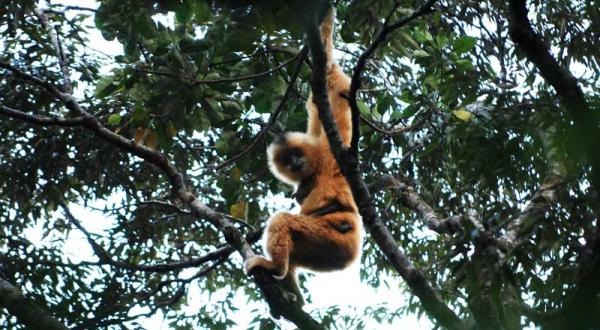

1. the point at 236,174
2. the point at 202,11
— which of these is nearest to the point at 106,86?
the point at 236,174

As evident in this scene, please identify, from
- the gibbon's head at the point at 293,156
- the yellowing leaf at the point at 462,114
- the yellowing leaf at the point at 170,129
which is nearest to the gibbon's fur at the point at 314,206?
the gibbon's head at the point at 293,156

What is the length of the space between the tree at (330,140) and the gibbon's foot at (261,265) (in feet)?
0.36

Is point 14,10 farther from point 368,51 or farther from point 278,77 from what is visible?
point 368,51

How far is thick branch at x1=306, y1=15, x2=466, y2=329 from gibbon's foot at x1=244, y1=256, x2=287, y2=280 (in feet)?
4.90

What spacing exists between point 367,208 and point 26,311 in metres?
3.13

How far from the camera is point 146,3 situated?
16.7ft

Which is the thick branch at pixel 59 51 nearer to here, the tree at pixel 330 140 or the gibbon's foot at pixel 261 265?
the tree at pixel 330 140

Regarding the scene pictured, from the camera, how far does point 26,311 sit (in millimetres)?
6305

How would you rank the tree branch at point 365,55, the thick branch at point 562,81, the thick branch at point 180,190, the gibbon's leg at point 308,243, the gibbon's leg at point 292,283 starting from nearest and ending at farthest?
the thick branch at point 562,81 < the tree branch at point 365,55 < the thick branch at point 180,190 < the gibbon's leg at point 308,243 < the gibbon's leg at point 292,283

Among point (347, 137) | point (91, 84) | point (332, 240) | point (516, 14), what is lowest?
point (516, 14)

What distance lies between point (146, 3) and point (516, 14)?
2.51 meters

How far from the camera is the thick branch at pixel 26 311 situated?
20.3ft

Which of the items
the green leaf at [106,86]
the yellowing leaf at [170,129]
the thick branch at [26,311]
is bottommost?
the thick branch at [26,311]

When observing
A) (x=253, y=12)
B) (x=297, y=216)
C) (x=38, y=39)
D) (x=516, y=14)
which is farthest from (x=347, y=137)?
(x=38, y=39)
